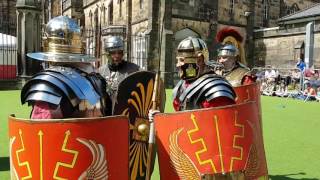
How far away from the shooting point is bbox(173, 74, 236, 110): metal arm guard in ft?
10.6

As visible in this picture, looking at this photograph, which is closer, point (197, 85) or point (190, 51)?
point (197, 85)

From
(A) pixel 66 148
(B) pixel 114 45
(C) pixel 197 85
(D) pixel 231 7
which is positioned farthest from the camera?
(D) pixel 231 7

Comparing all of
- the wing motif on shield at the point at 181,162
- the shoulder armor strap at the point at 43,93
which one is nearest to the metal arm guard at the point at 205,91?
the wing motif on shield at the point at 181,162

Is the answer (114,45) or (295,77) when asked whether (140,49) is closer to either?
(295,77)

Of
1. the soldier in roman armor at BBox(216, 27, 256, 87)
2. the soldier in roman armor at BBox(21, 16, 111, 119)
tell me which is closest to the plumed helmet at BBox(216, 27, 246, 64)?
the soldier in roman armor at BBox(216, 27, 256, 87)

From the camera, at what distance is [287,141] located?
7.95m

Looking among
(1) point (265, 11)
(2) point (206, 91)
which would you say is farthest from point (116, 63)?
(1) point (265, 11)

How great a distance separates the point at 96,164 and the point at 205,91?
112 centimetres

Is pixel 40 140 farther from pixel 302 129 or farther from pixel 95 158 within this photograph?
pixel 302 129

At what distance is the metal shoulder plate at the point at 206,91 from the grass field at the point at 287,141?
7.56 ft

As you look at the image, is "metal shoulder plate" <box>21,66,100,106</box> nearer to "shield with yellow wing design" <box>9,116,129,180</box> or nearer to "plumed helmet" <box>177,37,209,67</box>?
"shield with yellow wing design" <box>9,116,129,180</box>

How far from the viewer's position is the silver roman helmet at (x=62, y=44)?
2.75 metres

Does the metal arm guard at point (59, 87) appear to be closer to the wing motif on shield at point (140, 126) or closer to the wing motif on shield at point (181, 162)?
the wing motif on shield at point (181, 162)

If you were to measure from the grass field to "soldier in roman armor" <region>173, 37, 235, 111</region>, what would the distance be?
2284mm
